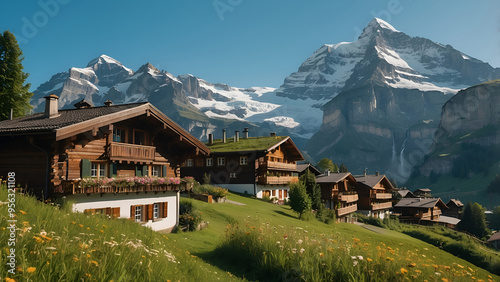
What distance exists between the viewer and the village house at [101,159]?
16125 mm

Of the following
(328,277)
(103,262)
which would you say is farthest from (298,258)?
(103,262)

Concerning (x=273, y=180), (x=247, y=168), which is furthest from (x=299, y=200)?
(x=247, y=168)

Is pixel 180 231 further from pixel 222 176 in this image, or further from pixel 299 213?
pixel 222 176

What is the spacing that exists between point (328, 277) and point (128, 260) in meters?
5.10

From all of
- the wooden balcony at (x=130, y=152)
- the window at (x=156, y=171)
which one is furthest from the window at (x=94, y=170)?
the window at (x=156, y=171)

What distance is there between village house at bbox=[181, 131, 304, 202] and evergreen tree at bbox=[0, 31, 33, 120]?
19340mm

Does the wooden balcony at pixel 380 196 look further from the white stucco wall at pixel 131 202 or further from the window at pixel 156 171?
the white stucco wall at pixel 131 202

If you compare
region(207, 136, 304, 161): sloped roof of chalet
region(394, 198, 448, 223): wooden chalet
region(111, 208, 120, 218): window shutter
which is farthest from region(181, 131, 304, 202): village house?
region(394, 198, 448, 223): wooden chalet

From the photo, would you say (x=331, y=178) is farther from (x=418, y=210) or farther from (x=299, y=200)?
(x=418, y=210)

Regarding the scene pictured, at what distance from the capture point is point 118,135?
19750mm

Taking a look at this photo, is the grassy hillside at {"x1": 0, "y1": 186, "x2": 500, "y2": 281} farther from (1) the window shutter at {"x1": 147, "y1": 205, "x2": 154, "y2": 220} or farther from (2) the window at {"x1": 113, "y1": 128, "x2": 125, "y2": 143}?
(2) the window at {"x1": 113, "y1": 128, "x2": 125, "y2": 143}

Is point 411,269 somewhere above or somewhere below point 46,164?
below

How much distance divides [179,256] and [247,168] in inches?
1413

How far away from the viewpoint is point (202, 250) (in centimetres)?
1556
